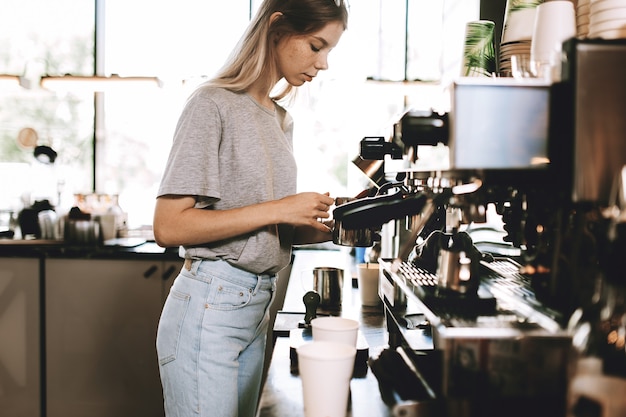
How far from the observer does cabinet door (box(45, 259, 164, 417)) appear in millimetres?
2805

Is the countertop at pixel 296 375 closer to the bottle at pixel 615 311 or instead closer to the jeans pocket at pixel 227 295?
the jeans pocket at pixel 227 295

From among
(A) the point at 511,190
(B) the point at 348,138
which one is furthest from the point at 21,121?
(A) the point at 511,190

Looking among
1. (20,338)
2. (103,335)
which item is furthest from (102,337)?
(20,338)

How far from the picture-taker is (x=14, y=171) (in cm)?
352

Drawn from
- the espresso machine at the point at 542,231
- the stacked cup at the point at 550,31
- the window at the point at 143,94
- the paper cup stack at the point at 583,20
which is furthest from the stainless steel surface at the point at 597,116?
the window at the point at 143,94

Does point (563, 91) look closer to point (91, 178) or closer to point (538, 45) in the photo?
point (538, 45)

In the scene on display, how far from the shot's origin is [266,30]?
1266 millimetres

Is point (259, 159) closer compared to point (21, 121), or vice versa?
point (259, 159)

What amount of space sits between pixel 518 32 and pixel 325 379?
2.34 ft

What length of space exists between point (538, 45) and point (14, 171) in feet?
11.5

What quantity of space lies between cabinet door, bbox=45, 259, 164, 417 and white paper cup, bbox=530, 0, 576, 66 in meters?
2.31

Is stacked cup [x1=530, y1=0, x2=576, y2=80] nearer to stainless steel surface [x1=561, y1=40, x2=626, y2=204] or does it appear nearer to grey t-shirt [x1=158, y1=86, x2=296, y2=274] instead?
stainless steel surface [x1=561, y1=40, x2=626, y2=204]

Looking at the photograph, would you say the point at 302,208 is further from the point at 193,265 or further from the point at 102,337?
the point at 102,337

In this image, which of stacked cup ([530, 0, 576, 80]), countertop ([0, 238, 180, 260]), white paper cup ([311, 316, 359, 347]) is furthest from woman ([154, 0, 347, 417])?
countertop ([0, 238, 180, 260])
